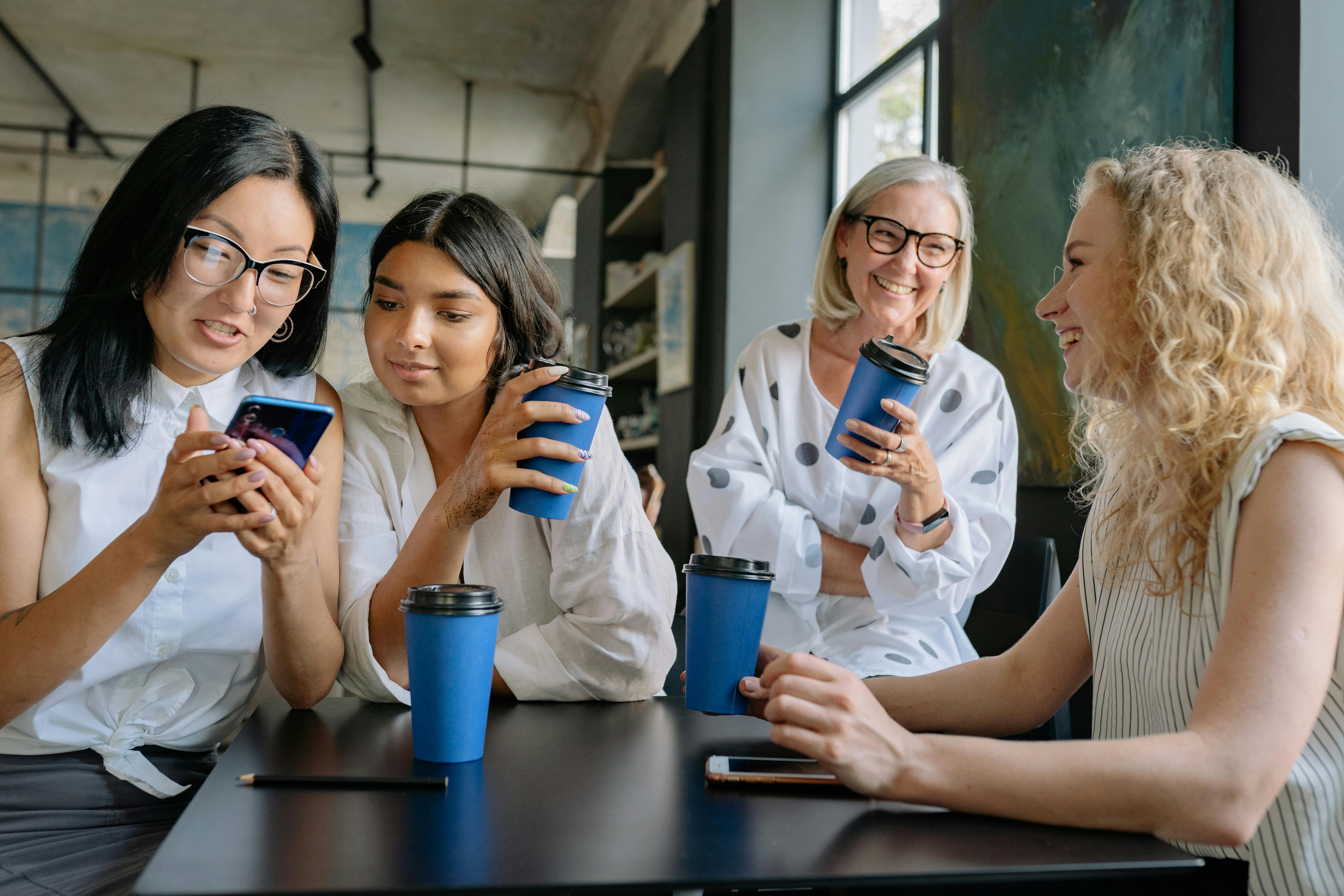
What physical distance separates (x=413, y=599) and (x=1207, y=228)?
36.4 inches

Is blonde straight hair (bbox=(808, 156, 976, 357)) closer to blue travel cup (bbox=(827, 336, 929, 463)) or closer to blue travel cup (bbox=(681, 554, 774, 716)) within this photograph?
blue travel cup (bbox=(827, 336, 929, 463))

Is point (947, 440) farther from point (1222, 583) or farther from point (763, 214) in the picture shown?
point (763, 214)

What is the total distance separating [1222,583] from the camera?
0.96 metres

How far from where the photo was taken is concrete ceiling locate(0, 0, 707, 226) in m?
6.24

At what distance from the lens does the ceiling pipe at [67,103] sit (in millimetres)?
6688

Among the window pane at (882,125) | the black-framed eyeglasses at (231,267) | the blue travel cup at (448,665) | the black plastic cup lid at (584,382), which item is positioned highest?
the window pane at (882,125)

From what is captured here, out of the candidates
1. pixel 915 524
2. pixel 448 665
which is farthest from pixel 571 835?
pixel 915 524

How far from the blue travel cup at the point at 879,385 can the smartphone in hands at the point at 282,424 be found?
830mm

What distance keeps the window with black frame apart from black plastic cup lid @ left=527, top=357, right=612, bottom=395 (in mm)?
2304

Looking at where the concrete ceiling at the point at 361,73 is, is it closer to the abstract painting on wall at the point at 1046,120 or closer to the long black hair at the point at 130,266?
the abstract painting on wall at the point at 1046,120

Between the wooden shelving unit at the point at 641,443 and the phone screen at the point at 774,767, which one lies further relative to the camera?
the wooden shelving unit at the point at 641,443

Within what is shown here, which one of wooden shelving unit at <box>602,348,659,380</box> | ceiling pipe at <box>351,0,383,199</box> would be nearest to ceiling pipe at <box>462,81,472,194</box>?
ceiling pipe at <box>351,0,383,199</box>

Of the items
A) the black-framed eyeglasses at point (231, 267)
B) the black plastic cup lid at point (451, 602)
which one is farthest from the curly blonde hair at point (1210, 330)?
the black-framed eyeglasses at point (231, 267)

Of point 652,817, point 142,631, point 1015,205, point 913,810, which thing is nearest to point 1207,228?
point 913,810
